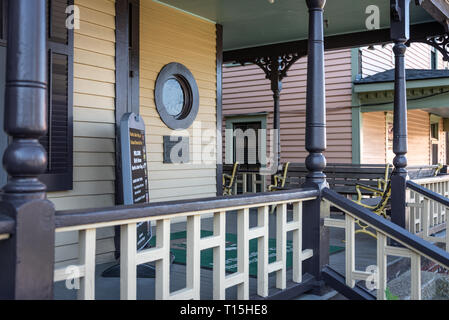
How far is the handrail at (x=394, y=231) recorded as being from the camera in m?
3.13

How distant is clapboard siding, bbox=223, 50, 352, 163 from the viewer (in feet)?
36.0

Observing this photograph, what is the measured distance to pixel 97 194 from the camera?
4.64 meters

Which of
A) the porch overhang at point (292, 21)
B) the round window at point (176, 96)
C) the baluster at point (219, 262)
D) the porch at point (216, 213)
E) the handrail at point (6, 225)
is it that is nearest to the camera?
the handrail at point (6, 225)

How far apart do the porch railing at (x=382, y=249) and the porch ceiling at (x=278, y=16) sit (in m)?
3.59

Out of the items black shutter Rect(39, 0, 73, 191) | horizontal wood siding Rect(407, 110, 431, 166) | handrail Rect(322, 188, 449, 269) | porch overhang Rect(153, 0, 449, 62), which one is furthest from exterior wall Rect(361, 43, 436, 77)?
black shutter Rect(39, 0, 73, 191)

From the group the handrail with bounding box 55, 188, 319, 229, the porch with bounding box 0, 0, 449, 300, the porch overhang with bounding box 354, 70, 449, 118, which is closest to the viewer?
the porch with bounding box 0, 0, 449, 300

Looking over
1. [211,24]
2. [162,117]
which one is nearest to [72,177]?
[162,117]

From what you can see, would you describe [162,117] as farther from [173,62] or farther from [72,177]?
[72,177]

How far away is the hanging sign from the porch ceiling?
8.69ft

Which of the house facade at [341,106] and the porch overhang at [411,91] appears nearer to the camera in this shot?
Result: the porch overhang at [411,91]

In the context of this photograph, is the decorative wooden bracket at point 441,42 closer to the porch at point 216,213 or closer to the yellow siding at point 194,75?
the porch at point 216,213

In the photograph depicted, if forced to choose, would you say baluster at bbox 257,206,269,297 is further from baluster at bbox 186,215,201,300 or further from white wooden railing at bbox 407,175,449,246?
white wooden railing at bbox 407,175,449,246

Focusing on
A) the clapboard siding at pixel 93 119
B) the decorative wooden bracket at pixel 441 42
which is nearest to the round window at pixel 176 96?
the clapboard siding at pixel 93 119

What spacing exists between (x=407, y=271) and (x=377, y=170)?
127 inches
